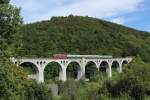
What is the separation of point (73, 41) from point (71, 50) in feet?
20.0

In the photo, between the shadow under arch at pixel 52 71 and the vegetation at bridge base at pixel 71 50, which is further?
the shadow under arch at pixel 52 71

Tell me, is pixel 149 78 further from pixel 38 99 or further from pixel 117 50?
pixel 117 50

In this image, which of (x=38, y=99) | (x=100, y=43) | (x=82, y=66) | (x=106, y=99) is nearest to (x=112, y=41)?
(x=100, y=43)

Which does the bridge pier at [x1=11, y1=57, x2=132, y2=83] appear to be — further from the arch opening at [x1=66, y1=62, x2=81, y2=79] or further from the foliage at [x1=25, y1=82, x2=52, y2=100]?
the foliage at [x1=25, y1=82, x2=52, y2=100]

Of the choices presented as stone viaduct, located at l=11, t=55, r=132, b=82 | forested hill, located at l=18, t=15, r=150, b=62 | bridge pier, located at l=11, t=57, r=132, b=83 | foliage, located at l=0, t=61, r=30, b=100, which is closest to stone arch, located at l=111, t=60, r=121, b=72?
stone viaduct, located at l=11, t=55, r=132, b=82

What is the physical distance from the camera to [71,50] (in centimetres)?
9862

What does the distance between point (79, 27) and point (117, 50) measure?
76.2 feet

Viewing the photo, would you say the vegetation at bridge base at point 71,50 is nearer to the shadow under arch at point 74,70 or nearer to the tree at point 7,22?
the tree at point 7,22

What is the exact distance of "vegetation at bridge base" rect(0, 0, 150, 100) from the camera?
1662 centimetres

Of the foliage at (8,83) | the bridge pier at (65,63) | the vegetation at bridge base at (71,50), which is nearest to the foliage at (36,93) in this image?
the vegetation at bridge base at (71,50)

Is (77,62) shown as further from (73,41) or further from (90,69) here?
(73,41)

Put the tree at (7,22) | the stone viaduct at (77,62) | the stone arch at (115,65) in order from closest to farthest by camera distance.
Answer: the tree at (7,22) → the stone viaduct at (77,62) → the stone arch at (115,65)

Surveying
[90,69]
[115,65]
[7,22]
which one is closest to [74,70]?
[90,69]

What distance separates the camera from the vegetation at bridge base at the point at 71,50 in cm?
1662
